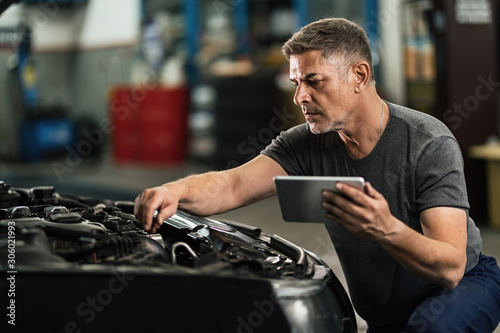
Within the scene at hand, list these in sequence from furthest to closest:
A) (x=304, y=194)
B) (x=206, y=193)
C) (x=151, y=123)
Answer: (x=151, y=123) < (x=206, y=193) < (x=304, y=194)

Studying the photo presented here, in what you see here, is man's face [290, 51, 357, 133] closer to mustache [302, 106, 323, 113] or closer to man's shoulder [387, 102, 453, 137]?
mustache [302, 106, 323, 113]

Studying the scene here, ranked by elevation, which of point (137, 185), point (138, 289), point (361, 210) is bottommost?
point (137, 185)

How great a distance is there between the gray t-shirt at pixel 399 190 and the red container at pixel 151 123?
20.1 feet

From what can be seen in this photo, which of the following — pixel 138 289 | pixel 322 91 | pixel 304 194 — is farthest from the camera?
pixel 322 91

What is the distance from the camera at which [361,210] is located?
4.97 feet

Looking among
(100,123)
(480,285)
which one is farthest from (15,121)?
(480,285)

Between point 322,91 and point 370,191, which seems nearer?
point 370,191

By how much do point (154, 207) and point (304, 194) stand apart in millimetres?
523

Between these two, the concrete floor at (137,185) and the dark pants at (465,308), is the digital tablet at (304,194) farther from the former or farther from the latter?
the concrete floor at (137,185)

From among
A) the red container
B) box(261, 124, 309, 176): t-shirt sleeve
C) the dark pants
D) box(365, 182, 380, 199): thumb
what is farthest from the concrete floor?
box(365, 182, 380, 199): thumb

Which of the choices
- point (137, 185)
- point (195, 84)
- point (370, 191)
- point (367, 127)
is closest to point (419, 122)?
point (367, 127)

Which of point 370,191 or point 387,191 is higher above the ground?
point 370,191

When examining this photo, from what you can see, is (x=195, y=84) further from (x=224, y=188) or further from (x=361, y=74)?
(x=361, y=74)

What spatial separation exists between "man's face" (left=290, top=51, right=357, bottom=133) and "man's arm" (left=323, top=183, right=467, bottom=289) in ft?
1.25
